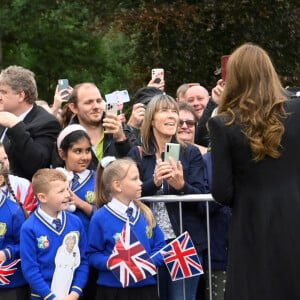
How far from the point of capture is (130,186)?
251 inches

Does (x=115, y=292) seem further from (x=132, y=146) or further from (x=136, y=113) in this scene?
(x=136, y=113)

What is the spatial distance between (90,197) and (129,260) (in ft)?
2.55

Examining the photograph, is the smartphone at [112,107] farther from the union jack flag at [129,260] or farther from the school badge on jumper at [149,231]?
the union jack flag at [129,260]

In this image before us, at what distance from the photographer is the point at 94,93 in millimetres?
7402

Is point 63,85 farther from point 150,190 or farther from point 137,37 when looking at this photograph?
point 137,37

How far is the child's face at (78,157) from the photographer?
6.75m

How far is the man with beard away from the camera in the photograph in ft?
23.3

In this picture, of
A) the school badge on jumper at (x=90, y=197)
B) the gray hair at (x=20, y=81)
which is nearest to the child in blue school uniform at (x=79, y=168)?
the school badge on jumper at (x=90, y=197)

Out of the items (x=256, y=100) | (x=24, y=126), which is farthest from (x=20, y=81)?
(x=256, y=100)

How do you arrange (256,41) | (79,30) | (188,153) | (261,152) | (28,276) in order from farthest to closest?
(256,41) → (79,30) → (188,153) → (28,276) → (261,152)

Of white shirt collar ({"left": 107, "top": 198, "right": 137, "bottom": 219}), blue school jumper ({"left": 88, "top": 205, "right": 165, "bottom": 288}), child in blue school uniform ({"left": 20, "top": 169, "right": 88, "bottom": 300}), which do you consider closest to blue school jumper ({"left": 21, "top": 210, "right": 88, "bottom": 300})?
child in blue school uniform ({"left": 20, "top": 169, "right": 88, "bottom": 300})

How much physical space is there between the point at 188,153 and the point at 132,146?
551mm

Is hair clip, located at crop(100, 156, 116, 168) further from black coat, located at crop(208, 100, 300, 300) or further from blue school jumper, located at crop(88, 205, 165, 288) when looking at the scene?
black coat, located at crop(208, 100, 300, 300)


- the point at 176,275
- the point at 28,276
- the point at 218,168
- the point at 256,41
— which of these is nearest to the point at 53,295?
the point at 28,276
